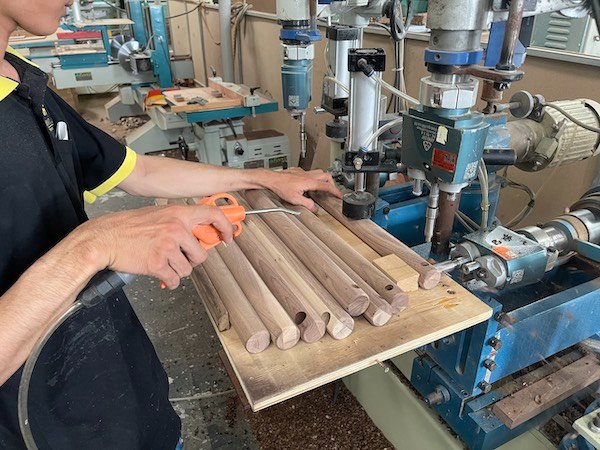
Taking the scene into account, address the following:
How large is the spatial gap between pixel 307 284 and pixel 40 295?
16.8 inches

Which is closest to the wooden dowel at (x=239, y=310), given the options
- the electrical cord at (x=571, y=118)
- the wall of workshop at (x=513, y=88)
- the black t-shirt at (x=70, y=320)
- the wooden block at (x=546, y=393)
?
the black t-shirt at (x=70, y=320)

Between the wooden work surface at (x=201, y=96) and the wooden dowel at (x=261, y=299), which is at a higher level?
the wooden dowel at (x=261, y=299)

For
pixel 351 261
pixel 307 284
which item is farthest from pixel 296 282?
pixel 351 261

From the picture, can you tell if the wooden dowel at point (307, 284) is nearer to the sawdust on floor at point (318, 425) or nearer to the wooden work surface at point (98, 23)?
the sawdust on floor at point (318, 425)

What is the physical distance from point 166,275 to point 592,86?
54.8 inches

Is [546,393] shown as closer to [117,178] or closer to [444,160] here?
[444,160]

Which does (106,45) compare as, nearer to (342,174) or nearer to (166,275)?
(342,174)

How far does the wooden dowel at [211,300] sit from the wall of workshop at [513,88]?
1.25m

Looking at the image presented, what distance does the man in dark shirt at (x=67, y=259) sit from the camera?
2.10ft

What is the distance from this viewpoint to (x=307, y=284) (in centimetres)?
85

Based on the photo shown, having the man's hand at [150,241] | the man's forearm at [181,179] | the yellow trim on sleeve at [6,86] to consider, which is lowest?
the man's forearm at [181,179]

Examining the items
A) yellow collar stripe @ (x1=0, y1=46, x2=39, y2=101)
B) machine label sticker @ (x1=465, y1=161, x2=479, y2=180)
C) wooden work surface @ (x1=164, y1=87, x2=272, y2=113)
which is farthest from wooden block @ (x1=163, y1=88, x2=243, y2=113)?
machine label sticker @ (x1=465, y1=161, x2=479, y2=180)

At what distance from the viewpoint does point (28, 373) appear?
2.18ft

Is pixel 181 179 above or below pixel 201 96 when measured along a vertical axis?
above
